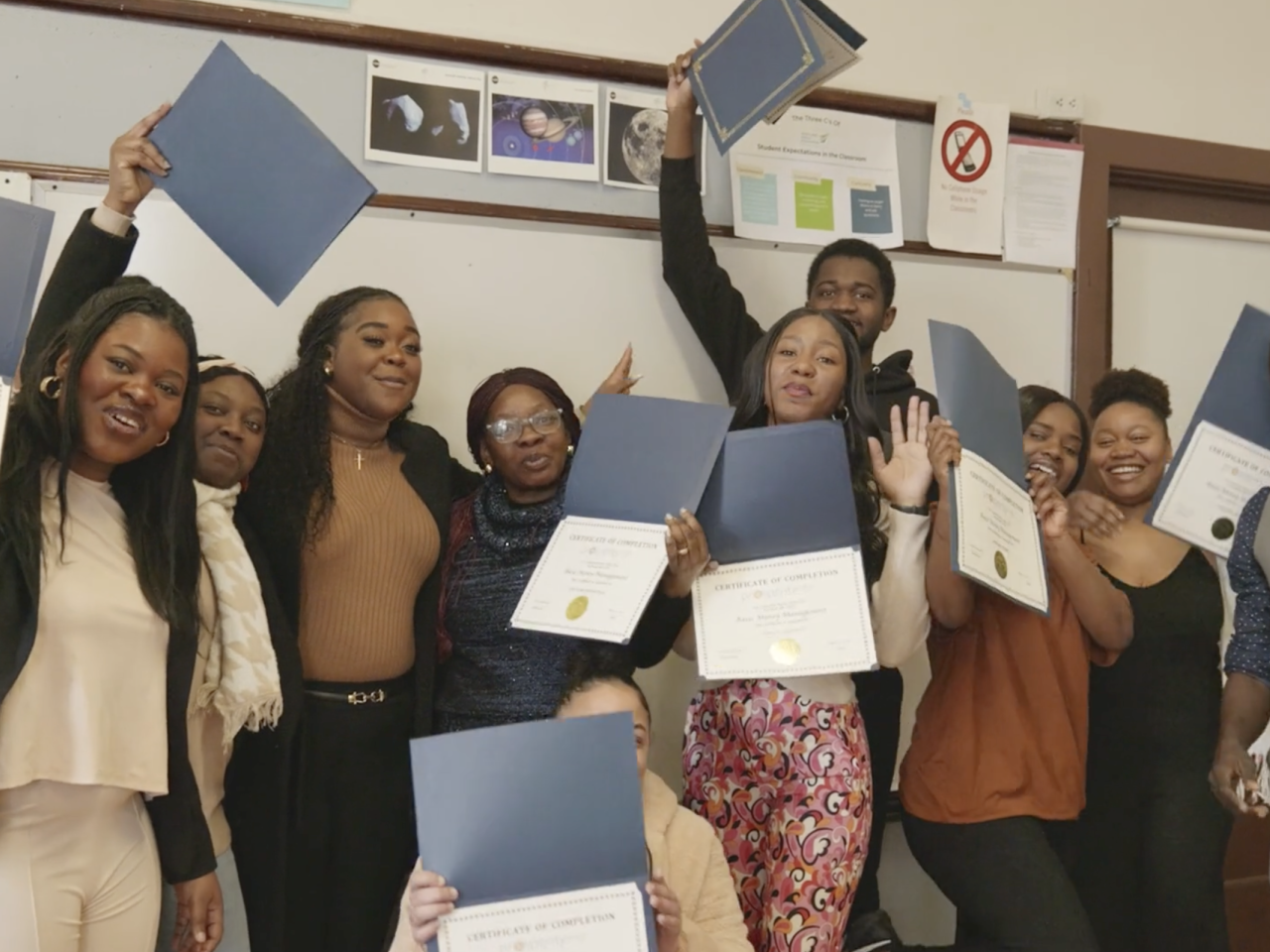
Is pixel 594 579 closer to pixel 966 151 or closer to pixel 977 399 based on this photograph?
pixel 977 399

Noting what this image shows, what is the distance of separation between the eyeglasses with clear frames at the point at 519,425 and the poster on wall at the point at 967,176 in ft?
4.07

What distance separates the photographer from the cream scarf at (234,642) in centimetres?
152

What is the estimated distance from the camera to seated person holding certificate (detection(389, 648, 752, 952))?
1431mm

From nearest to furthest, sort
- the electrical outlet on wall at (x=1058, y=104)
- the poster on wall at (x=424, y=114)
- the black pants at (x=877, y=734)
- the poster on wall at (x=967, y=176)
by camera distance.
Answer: the black pants at (x=877, y=734), the poster on wall at (x=424, y=114), the poster on wall at (x=967, y=176), the electrical outlet on wall at (x=1058, y=104)

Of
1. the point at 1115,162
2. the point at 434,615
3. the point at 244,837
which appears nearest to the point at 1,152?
the point at 434,615

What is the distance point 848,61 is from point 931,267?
35.5 inches

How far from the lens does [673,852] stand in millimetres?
1515

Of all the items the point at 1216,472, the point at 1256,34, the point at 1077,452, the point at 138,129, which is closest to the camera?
the point at 138,129

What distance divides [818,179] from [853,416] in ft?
3.14

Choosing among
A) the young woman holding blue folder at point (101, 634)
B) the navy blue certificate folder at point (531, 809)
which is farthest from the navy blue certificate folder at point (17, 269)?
the navy blue certificate folder at point (531, 809)

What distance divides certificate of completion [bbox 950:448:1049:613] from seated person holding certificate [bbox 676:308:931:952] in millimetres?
84

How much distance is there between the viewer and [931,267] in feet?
8.63

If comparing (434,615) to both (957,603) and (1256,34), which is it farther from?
(1256,34)

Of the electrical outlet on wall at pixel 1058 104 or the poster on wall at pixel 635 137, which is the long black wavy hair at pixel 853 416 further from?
the electrical outlet on wall at pixel 1058 104
